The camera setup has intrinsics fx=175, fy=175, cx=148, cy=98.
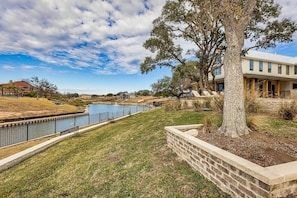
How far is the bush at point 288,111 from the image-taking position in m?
6.06

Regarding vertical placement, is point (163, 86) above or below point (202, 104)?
above

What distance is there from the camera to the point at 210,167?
3074mm

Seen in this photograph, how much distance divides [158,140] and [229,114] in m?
2.31

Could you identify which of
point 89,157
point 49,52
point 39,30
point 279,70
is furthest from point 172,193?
point 49,52

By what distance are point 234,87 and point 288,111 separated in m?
3.51

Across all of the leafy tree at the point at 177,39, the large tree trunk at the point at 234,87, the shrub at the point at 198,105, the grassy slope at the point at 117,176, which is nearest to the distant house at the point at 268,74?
the leafy tree at the point at 177,39

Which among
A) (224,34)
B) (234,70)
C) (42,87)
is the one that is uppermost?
(224,34)

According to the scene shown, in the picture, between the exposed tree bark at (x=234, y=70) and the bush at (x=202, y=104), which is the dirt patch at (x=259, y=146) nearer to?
the exposed tree bark at (x=234, y=70)

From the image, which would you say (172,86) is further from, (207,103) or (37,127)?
(207,103)

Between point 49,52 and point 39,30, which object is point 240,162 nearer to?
point 39,30

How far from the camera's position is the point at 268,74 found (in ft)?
62.6

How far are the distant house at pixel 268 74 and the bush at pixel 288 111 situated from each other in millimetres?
11671

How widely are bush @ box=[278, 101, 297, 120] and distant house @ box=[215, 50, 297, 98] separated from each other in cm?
1167

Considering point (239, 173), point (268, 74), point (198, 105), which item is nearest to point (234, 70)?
point (239, 173)
